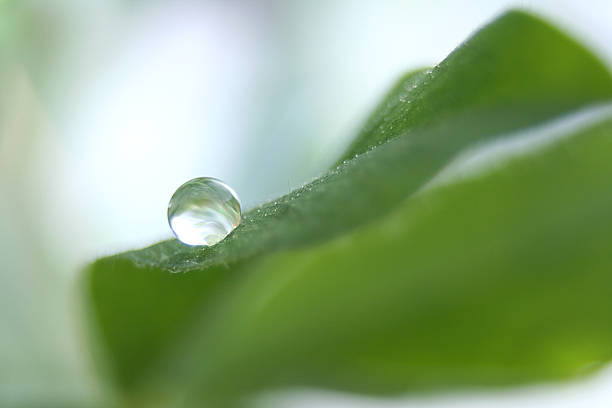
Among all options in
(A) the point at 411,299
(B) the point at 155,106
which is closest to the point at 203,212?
(A) the point at 411,299

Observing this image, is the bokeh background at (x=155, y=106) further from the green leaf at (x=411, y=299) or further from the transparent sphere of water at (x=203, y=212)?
the transparent sphere of water at (x=203, y=212)

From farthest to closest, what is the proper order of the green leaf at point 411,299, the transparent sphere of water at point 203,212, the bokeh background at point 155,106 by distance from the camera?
the bokeh background at point 155,106 < the green leaf at point 411,299 < the transparent sphere of water at point 203,212

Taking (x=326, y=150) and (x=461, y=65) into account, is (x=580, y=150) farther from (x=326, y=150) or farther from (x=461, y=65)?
(x=326, y=150)

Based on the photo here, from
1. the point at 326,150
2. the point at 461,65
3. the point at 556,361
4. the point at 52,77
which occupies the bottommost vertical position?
the point at 556,361

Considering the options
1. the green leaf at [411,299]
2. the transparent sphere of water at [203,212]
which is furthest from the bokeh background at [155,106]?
the transparent sphere of water at [203,212]

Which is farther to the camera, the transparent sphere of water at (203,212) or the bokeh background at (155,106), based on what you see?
the bokeh background at (155,106)

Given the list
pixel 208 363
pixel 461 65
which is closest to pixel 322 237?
pixel 461 65
